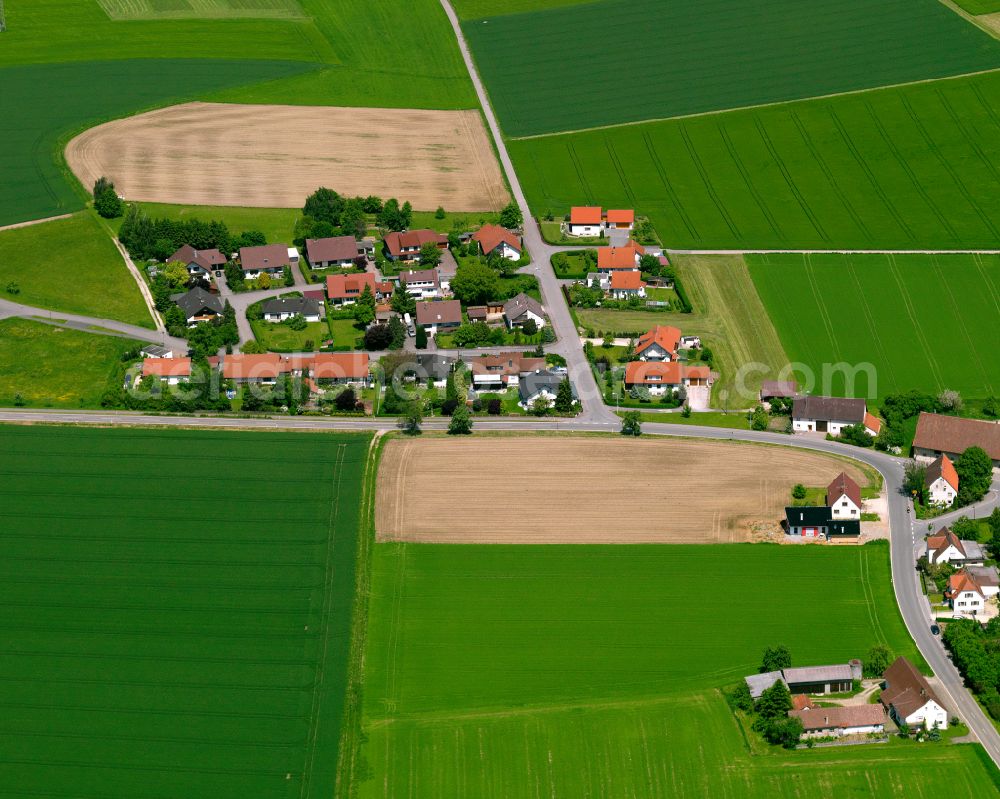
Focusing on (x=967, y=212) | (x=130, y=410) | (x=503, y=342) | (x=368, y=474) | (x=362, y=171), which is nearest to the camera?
(x=368, y=474)

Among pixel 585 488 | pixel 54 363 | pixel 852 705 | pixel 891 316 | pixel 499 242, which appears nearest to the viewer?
pixel 852 705

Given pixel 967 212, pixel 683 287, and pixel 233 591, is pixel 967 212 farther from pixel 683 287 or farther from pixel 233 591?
pixel 233 591

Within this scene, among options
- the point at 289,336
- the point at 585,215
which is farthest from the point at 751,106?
the point at 289,336

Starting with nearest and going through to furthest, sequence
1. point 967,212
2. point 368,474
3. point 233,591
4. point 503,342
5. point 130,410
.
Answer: point 233,591, point 368,474, point 130,410, point 503,342, point 967,212

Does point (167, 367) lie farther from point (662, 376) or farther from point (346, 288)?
point (662, 376)

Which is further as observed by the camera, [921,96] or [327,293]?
[921,96]

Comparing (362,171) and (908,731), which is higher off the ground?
(908,731)

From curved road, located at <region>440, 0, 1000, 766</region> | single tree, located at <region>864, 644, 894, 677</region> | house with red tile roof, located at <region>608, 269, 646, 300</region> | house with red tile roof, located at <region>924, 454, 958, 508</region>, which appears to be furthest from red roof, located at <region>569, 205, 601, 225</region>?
single tree, located at <region>864, 644, 894, 677</region>

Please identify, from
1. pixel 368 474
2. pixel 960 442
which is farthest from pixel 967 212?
pixel 368 474
